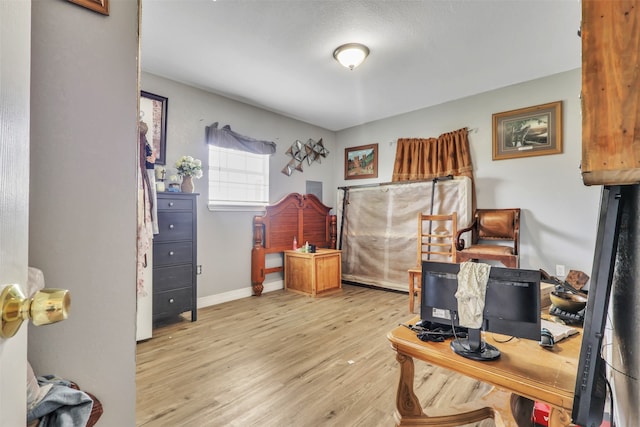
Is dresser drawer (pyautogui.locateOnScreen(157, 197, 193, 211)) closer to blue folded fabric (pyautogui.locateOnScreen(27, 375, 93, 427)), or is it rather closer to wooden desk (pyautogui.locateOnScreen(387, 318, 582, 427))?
blue folded fabric (pyautogui.locateOnScreen(27, 375, 93, 427))

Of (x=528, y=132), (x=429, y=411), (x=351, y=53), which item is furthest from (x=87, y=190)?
(x=528, y=132)

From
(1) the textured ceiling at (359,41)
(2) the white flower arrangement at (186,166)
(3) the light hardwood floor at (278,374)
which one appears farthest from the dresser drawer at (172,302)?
(1) the textured ceiling at (359,41)

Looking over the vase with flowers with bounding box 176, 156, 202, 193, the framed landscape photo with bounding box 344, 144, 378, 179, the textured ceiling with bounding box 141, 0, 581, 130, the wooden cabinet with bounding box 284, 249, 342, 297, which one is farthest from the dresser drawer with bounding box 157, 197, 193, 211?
the framed landscape photo with bounding box 344, 144, 378, 179

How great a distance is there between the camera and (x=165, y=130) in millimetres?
3285

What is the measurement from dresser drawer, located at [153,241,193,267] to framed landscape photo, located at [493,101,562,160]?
388 centimetres

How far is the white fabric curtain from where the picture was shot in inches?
156

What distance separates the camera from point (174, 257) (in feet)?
9.62

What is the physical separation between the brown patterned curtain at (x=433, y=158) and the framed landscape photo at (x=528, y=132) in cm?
38

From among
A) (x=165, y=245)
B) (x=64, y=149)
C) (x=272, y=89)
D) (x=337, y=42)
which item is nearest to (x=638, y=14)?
(x=64, y=149)

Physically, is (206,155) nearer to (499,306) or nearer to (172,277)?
(172,277)

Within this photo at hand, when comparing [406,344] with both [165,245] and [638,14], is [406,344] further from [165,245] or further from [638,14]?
[165,245]

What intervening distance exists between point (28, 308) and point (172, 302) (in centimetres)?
283

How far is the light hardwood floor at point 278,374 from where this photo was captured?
1.63 metres

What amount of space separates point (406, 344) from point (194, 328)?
2364 millimetres
